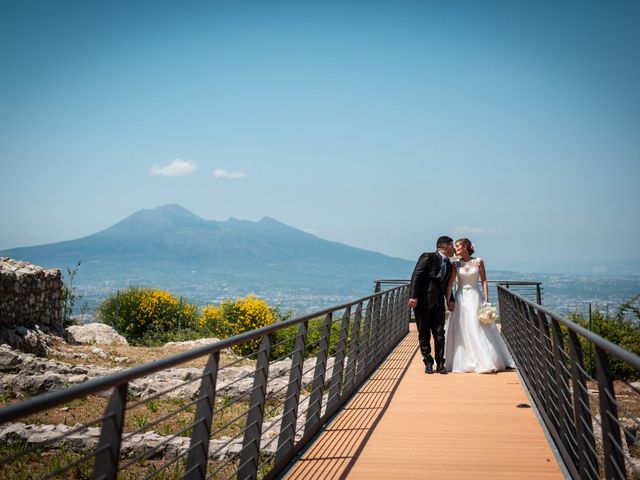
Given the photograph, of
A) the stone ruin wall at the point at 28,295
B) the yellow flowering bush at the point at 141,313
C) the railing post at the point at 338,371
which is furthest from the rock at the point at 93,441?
the yellow flowering bush at the point at 141,313

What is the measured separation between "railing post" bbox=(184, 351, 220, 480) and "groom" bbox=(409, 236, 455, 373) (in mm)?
7036

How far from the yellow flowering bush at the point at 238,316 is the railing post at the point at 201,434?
20.4 metres

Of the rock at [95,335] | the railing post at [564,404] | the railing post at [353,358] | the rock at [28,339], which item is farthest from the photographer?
the rock at [95,335]

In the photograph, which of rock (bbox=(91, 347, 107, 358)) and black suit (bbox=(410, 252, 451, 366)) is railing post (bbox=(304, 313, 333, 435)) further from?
rock (bbox=(91, 347, 107, 358))

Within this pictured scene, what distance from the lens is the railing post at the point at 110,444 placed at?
2702 mm

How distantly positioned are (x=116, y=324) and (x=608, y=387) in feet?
85.9

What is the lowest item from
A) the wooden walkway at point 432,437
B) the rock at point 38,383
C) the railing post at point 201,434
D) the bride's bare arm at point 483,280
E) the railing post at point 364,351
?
the rock at point 38,383

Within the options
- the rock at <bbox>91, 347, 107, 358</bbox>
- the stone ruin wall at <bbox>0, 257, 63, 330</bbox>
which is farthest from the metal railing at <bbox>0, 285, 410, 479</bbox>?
the stone ruin wall at <bbox>0, 257, 63, 330</bbox>

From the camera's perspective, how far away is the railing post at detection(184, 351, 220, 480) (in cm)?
376

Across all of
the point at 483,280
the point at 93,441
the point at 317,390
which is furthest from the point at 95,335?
the point at 317,390

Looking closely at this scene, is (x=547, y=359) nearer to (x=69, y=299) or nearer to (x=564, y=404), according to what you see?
(x=564, y=404)

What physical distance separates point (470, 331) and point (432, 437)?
5000mm

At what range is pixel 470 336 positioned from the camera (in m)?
11.4

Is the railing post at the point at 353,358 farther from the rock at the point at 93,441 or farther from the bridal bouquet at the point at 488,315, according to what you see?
the bridal bouquet at the point at 488,315
